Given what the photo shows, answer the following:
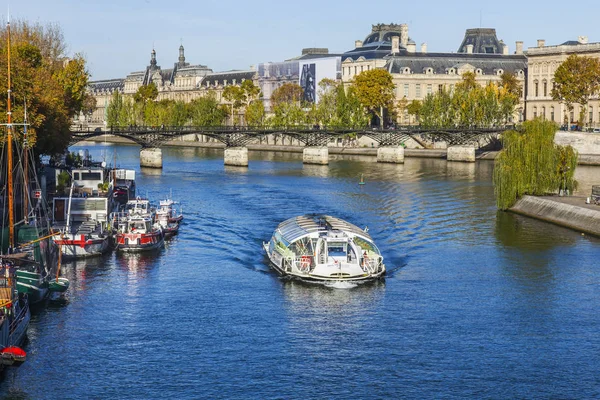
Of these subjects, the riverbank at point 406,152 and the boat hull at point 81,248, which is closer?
the boat hull at point 81,248

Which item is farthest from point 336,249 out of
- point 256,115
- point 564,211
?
point 256,115

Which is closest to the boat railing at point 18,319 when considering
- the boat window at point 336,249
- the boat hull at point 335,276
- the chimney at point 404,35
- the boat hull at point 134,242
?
the boat hull at point 335,276

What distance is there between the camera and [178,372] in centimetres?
3984

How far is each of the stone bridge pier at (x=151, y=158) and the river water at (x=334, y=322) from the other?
2186 inches

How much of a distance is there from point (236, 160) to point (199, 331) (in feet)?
304

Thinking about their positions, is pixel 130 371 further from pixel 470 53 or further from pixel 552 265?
pixel 470 53

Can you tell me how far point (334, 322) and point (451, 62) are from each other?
147m

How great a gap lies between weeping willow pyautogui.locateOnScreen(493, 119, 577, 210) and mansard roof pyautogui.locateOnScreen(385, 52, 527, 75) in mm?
100439

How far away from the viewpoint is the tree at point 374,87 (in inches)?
6624

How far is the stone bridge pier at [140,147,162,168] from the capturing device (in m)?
132

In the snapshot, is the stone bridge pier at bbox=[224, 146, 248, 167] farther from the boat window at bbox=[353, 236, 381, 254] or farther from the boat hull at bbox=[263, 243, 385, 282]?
the boat hull at bbox=[263, 243, 385, 282]

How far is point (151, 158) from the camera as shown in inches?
5226

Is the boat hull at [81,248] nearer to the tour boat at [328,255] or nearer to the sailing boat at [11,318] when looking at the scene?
the tour boat at [328,255]

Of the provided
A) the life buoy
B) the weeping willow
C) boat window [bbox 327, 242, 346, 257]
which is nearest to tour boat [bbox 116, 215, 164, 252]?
the life buoy
